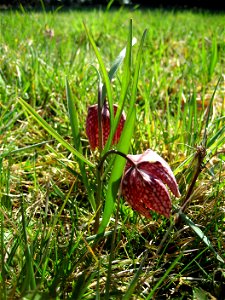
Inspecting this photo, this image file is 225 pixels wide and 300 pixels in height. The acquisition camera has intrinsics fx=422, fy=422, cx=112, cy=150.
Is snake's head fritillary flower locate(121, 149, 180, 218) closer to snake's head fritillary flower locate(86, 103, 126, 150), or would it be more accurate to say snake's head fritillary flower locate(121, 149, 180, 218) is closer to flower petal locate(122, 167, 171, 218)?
flower petal locate(122, 167, 171, 218)

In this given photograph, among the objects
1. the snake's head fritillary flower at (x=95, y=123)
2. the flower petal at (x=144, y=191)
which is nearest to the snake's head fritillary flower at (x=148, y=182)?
the flower petal at (x=144, y=191)

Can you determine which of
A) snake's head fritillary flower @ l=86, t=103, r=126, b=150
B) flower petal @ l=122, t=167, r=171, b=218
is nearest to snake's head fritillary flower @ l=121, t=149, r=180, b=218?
flower petal @ l=122, t=167, r=171, b=218

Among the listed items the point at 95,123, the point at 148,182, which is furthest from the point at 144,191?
the point at 95,123

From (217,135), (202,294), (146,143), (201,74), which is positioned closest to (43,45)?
(201,74)

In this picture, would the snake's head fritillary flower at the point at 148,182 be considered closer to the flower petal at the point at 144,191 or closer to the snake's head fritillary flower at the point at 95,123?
the flower petal at the point at 144,191

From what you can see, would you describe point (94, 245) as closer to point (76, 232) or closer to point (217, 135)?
point (76, 232)

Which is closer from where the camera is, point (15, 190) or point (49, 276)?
point (49, 276)
